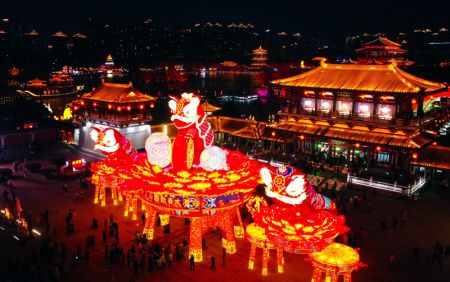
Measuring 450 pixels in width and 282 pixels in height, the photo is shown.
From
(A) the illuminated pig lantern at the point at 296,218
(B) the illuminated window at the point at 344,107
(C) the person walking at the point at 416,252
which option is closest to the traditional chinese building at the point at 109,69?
(B) the illuminated window at the point at 344,107

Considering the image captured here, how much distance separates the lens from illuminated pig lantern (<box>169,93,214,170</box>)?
17.6 m

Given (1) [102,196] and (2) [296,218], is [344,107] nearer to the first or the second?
(1) [102,196]

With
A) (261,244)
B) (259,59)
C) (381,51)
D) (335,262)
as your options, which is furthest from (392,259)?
(259,59)

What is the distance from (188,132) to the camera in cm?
1773

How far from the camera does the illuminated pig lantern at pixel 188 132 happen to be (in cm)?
1761

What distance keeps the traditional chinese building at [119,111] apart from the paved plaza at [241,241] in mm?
8885

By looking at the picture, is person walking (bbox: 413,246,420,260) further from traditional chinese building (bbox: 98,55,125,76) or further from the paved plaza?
traditional chinese building (bbox: 98,55,125,76)

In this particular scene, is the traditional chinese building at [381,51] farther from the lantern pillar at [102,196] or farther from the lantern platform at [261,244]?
the lantern platform at [261,244]

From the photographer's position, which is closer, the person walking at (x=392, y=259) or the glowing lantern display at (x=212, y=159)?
the glowing lantern display at (x=212, y=159)

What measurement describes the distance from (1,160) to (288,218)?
29.7m

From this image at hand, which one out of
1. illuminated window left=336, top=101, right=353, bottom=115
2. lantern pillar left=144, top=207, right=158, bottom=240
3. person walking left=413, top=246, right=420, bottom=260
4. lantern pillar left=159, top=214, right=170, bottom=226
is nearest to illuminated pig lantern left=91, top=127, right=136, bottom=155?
lantern pillar left=159, top=214, right=170, bottom=226

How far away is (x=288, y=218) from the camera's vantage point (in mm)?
14633

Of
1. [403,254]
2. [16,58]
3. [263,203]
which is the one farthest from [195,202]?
[16,58]

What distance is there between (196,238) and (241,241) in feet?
10.0
